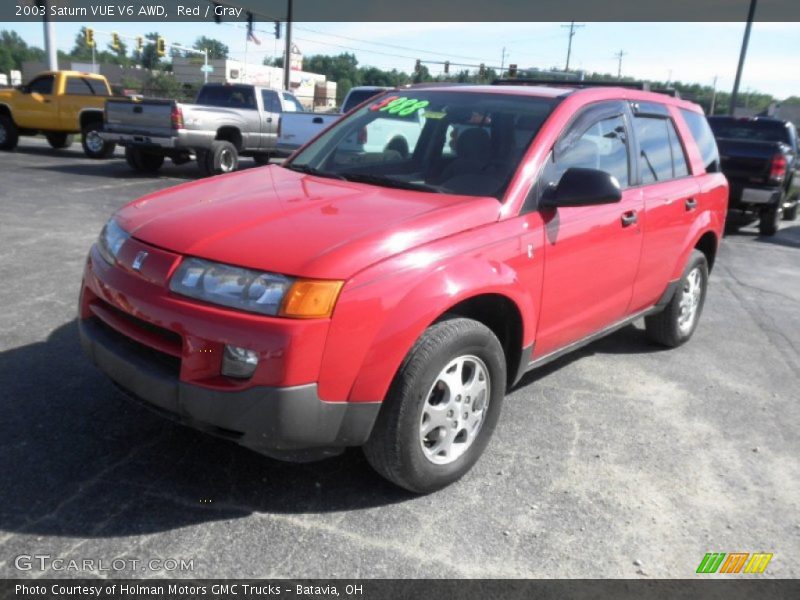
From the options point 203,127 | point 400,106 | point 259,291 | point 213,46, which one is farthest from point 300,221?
point 213,46

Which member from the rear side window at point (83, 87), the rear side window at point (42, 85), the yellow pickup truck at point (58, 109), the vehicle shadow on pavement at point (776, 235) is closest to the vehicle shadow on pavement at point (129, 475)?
the vehicle shadow on pavement at point (776, 235)

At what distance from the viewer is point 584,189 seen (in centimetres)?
332

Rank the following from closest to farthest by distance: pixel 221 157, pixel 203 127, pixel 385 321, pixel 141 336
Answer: pixel 385 321
pixel 141 336
pixel 203 127
pixel 221 157

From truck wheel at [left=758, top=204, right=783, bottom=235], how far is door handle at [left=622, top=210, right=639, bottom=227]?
8.37 m

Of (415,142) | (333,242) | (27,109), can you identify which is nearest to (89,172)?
(27,109)

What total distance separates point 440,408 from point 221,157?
39.1 ft

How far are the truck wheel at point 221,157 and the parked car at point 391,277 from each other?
32.6 feet

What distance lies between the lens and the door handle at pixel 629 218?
4.02 metres

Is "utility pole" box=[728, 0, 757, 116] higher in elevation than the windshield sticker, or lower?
higher

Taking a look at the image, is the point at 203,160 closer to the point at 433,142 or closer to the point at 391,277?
the point at 433,142

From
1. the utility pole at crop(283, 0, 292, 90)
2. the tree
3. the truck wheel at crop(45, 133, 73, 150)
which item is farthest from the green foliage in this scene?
the truck wheel at crop(45, 133, 73, 150)

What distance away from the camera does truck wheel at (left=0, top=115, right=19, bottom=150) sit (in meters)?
17.1

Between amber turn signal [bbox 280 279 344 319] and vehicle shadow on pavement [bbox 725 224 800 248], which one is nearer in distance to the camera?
amber turn signal [bbox 280 279 344 319]

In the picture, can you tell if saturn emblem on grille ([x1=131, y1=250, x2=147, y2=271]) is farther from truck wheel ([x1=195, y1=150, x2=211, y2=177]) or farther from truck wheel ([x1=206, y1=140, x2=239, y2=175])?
truck wheel ([x1=195, y1=150, x2=211, y2=177])
